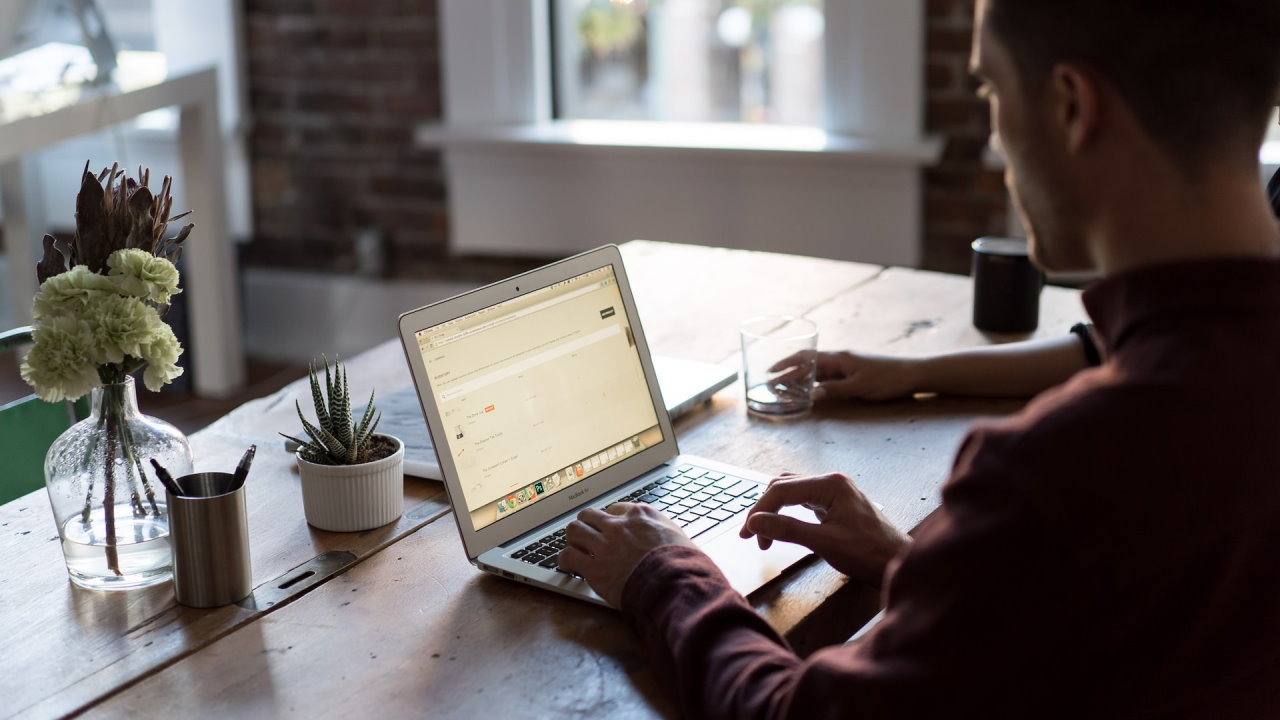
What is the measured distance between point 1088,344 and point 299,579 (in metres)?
1.09

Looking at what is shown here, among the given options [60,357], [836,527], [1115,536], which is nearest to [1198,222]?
[1115,536]

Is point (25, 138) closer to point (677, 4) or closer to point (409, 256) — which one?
point (409, 256)

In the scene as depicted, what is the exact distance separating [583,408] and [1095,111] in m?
0.68

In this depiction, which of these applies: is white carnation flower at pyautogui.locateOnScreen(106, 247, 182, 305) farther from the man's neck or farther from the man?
the man's neck

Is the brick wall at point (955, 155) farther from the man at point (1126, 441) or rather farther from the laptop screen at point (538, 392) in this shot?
the man at point (1126, 441)

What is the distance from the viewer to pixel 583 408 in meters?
1.39

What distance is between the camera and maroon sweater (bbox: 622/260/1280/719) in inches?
31.6

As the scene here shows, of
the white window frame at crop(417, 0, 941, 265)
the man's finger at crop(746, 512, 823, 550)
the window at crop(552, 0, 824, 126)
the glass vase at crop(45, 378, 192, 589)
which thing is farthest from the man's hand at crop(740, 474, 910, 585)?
the window at crop(552, 0, 824, 126)

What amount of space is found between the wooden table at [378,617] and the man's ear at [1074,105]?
505 mm

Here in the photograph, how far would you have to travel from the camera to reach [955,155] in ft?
10.9

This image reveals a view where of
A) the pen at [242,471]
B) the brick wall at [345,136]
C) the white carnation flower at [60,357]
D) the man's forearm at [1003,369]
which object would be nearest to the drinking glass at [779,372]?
the man's forearm at [1003,369]

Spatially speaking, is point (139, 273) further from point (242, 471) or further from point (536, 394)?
point (536, 394)

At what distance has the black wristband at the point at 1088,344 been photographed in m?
1.74

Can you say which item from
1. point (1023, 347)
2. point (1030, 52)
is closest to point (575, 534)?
point (1030, 52)
